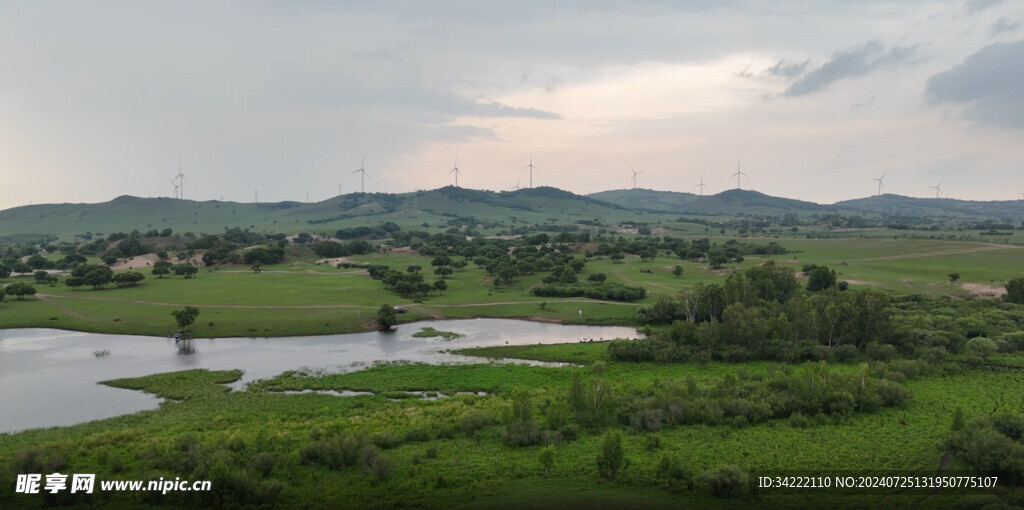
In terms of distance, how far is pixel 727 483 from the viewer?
3044 centimetres

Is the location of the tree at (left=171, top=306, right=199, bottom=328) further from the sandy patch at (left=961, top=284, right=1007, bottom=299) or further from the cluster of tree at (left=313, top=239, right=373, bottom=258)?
the sandy patch at (left=961, top=284, right=1007, bottom=299)

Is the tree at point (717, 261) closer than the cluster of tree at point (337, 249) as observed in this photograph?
Answer: Yes

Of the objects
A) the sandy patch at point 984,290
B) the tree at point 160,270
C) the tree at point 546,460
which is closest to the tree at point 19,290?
the tree at point 160,270

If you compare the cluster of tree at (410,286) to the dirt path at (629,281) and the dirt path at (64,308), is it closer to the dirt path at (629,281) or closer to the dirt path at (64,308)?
the dirt path at (629,281)

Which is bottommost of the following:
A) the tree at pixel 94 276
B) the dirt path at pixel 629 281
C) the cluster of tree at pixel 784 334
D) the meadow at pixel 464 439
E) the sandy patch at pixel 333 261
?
the meadow at pixel 464 439

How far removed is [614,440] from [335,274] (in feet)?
380

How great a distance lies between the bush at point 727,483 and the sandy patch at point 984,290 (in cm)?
9789

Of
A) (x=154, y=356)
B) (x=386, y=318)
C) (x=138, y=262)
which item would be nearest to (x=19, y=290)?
(x=154, y=356)

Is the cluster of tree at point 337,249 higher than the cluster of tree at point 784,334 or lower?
higher

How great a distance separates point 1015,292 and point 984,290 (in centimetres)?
1404

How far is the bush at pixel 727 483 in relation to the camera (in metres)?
30.3

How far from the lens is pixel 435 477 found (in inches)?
1291

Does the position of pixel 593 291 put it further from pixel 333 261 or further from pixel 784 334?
pixel 333 261

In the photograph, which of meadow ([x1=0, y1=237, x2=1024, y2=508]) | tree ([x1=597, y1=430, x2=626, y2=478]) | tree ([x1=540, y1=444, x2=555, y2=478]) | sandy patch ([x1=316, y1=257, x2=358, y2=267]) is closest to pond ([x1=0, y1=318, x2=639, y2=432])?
meadow ([x1=0, y1=237, x2=1024, y2=508])
